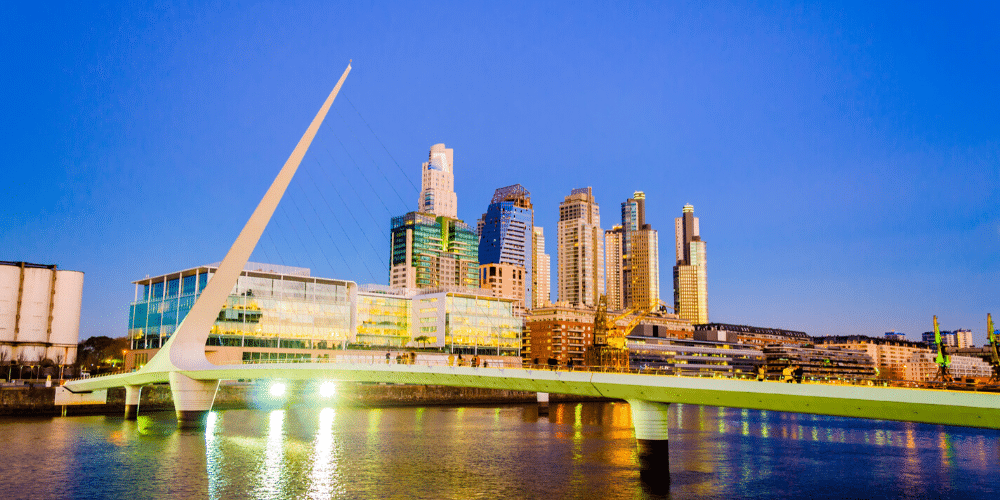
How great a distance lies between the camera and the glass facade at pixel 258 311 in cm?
9000

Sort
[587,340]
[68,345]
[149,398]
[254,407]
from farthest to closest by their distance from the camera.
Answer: [587,340] → [68,345] → [254,407] → [149,398]

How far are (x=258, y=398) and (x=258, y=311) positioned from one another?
20952mm

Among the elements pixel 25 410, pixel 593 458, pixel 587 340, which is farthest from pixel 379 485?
pixel 587 340

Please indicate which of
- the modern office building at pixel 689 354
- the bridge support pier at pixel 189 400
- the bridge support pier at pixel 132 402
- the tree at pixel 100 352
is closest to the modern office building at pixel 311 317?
the tree at pixel 100 352

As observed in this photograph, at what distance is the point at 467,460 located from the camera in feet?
120

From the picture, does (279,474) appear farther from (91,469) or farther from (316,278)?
(316,278)

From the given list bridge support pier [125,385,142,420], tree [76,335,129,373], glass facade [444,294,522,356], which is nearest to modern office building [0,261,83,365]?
tree [76,335,129,373]

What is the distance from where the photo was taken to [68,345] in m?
91.8

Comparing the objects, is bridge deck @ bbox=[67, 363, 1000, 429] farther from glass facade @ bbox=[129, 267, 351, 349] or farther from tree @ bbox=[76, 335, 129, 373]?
tree @ bbox=[76, 335, 129, 373]

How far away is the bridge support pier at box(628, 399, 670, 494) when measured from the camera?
1212 inches

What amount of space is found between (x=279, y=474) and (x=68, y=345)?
72.5 m

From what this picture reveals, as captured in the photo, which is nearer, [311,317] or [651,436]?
[651,436]

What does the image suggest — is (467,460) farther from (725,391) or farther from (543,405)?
(543,405)

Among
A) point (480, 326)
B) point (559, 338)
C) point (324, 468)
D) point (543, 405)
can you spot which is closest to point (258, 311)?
point (480, 326)
